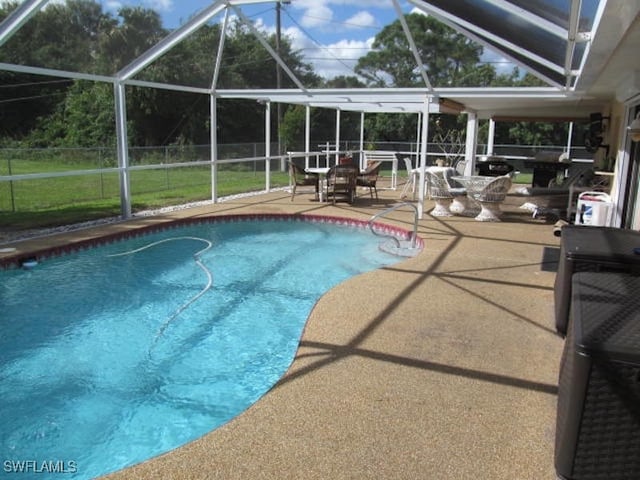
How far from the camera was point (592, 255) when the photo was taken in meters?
3.07

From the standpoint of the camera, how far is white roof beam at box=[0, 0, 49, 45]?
18.4 ft

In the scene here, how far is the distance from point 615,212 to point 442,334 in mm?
4773

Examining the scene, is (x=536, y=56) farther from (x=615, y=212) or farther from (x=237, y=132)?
(x=237, y=132)

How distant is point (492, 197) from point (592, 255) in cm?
622

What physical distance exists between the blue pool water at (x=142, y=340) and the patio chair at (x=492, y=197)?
2.53 meters

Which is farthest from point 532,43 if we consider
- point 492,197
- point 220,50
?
point 220,50

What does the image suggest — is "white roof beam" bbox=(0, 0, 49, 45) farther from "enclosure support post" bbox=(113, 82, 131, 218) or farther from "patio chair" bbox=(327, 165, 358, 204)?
"patio chair" bbox=(327, 165, 358, 204)

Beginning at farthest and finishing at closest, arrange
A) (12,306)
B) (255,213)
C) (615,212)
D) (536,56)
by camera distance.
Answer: (255,213) < (615,212) < (536,56) < (12,306)

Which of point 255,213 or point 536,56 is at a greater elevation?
point 536,56

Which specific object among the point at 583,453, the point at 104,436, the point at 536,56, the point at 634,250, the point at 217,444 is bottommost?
the point at 104,436

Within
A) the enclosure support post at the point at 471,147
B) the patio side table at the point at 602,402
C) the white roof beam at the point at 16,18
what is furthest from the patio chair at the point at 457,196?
the patio side table at the point at 602,402

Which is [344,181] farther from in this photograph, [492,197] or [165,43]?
[165,43]

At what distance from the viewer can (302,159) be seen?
20.2 meters

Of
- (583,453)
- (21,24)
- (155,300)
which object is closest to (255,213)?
(155,300)
